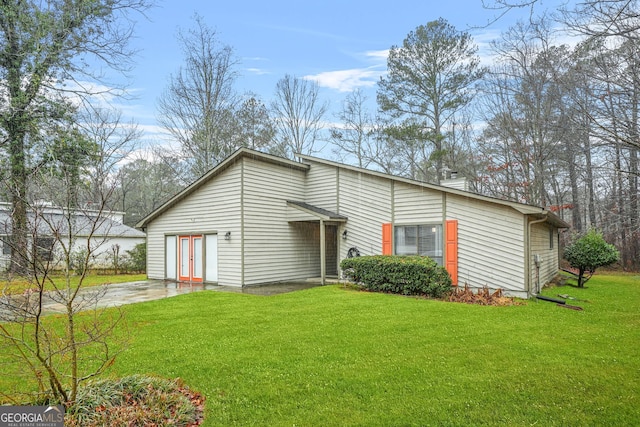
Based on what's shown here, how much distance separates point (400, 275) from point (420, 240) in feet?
6.80

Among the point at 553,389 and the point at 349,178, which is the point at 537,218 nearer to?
the point at 349,178

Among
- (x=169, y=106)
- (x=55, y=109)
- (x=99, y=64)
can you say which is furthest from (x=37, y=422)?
(x=169, y=106)

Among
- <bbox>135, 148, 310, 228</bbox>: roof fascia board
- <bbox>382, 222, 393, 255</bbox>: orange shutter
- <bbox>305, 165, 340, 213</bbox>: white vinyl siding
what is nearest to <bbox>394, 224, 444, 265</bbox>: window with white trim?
<bbox>382, 222, 393, 255</bbox>: orange shutter

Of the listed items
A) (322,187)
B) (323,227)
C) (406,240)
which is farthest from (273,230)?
(406,240)

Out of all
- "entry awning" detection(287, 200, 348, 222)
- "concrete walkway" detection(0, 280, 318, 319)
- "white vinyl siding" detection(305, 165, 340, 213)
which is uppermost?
"white vinyl siding" detection(305, 165, 340, 213)

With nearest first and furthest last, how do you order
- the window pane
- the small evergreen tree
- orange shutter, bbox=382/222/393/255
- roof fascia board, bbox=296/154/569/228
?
roof fascia board, bbox=296/154/569/228 < the window pane < orange shutter, bbox=382/222/393/255 < the small evergreen tree

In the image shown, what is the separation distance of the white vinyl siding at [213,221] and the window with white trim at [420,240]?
16.7 ft

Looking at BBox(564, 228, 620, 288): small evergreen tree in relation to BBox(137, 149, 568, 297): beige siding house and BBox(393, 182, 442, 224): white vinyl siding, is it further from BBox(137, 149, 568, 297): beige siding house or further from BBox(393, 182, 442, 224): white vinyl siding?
BBox(393, 182, 442, 224): white vinyl siding

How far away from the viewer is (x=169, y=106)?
2142 cm

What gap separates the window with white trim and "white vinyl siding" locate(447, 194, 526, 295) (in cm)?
60

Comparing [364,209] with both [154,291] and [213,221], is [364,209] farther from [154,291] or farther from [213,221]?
[154,291]

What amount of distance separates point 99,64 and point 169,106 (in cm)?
1371

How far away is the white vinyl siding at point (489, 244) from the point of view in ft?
32.5

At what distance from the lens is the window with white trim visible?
11289 millimetres
